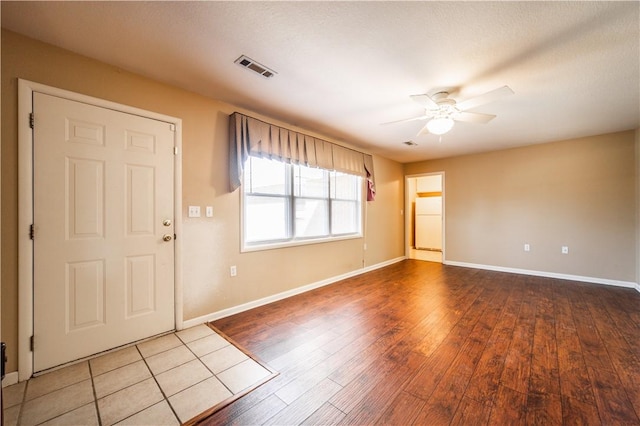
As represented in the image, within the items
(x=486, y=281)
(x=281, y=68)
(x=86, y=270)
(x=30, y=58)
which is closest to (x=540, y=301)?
(x=486, y=281)

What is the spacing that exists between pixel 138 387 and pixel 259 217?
79.7 inches

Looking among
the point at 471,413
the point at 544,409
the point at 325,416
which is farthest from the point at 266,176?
the point at 544,409

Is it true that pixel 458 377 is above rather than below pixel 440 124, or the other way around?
below

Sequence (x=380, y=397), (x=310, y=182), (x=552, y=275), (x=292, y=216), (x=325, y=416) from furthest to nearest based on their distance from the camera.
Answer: (x=552, y=275), (x=310, y=182), (x=292, y=216), (x=380, y=397), (x=325, y=416)

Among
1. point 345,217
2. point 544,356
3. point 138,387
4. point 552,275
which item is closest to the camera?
point 138,387

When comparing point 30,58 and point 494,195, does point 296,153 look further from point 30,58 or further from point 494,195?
point 494,195

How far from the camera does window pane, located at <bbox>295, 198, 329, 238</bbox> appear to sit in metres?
3.85

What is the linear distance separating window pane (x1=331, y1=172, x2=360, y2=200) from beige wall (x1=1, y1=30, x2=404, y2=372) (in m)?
0.94

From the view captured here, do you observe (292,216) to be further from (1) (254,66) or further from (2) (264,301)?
(1) (254,66)

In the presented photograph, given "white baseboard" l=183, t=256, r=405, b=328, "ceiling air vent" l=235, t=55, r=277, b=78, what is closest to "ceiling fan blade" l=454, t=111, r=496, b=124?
"ceiling air vent" l=235, t=55, r=277, b=78

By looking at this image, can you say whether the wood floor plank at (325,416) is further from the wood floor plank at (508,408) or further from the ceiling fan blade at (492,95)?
the ceiling fan blade at (492,95)

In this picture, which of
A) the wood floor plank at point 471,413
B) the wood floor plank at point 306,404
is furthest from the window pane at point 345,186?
the wood floor plank at point 471,413

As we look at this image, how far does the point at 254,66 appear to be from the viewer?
2211 millimetres

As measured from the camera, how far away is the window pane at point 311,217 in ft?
12.6
